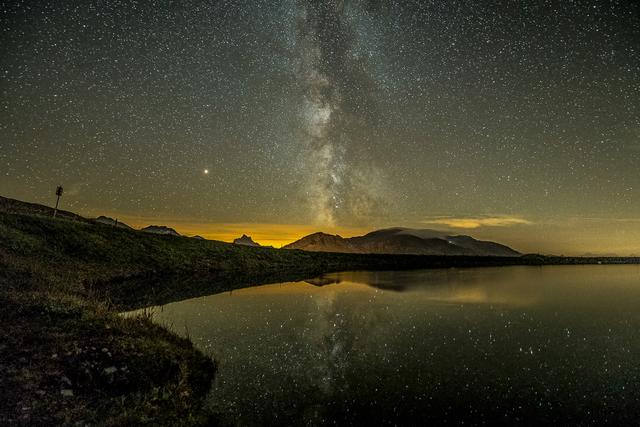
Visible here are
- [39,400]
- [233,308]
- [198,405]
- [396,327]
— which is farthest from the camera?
[233,308]

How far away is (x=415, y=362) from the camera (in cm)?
1695

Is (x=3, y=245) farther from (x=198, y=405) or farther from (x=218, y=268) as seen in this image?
(x=218, y=268)

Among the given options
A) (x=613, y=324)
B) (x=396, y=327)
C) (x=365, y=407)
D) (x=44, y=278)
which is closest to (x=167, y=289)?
(x=44, y=278)

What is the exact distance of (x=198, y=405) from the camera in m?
11.3

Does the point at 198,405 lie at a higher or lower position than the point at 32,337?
lower

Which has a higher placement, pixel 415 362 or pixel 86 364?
pixel 86 364

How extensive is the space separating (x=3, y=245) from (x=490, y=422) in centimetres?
4033

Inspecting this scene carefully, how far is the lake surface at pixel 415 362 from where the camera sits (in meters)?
12.0

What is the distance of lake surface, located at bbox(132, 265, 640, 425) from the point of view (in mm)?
12023

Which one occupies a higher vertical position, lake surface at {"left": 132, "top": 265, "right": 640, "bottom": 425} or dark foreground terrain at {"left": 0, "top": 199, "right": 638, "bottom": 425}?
dark foreground terrain at {"left": 0, "top": 199, "right": 638, "bottom": 425}

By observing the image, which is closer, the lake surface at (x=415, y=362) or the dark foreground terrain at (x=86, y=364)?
the dark foreground terrain at (x=86, y=364)

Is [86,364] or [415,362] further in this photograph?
[415,362]

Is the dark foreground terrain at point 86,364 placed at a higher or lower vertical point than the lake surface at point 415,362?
higher

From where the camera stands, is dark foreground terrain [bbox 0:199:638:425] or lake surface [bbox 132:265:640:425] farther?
lake surface [bbox 132:265:640:425]
